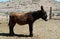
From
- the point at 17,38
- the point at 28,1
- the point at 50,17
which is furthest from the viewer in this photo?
the point at 28,1

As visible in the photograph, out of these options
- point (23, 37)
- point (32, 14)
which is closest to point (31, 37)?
point (23, 37)

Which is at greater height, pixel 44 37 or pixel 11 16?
→ pixel 11 16

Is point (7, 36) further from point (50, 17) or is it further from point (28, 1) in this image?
point (28, 1)

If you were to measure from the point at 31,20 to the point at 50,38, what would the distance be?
59.3 inches

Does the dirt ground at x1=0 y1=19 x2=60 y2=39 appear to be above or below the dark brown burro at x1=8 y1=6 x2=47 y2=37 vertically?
below

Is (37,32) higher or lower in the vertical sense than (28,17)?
lower

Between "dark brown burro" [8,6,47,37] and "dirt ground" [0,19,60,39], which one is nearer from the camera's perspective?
"dirt ground" [0,19,60,39]

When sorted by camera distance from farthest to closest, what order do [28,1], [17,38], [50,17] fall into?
[28,1], [50,17], [17,38]

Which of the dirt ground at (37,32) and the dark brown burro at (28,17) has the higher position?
the dark brown burro at (28,17)

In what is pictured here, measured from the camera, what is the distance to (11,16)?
1391cm

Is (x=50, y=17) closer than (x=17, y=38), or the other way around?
(x=17, y=38)

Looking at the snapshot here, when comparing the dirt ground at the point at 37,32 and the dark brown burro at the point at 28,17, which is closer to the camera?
the dirt ground at the point at 37,32

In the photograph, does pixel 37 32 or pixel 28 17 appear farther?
pixel 37 32

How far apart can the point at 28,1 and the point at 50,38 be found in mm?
51397
